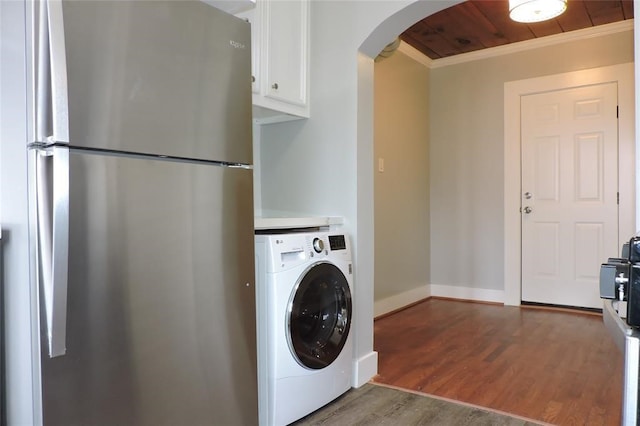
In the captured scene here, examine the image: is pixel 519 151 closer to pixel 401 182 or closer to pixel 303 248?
pixel 401 182

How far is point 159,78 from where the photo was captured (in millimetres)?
1372

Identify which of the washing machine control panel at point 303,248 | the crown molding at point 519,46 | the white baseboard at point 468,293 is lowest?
the white baseboard at point 468,293

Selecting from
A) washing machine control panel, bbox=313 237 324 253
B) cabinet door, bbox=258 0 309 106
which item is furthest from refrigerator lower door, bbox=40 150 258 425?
cabinet door, bbox=258 0 309 106

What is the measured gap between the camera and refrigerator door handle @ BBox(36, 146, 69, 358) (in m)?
1.14

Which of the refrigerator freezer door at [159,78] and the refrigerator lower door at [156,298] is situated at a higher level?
the refrigerator freezer door at [159,78]

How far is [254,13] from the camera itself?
7.45 feet

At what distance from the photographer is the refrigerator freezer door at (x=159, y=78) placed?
120 centimetres

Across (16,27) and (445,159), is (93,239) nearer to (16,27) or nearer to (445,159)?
(16,27)

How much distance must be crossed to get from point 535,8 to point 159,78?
8.28 feet

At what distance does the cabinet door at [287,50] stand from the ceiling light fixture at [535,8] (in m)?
1.35

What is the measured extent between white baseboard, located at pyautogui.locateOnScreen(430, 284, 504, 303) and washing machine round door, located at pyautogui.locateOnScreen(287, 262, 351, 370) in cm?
271

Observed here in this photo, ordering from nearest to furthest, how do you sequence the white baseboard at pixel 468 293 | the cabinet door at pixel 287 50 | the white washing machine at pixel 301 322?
the white washing machine at pixel 301 322
the cabinet door at pixel 287 50
the white baseboard at pixel 468 293

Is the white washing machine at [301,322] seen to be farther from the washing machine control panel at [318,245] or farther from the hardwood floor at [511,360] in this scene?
the hardwood floor at [511,360]

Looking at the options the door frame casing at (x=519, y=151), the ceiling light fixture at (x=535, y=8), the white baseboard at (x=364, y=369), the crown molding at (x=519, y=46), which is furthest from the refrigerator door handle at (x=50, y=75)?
the door frame casing at (x=519, y=151)
